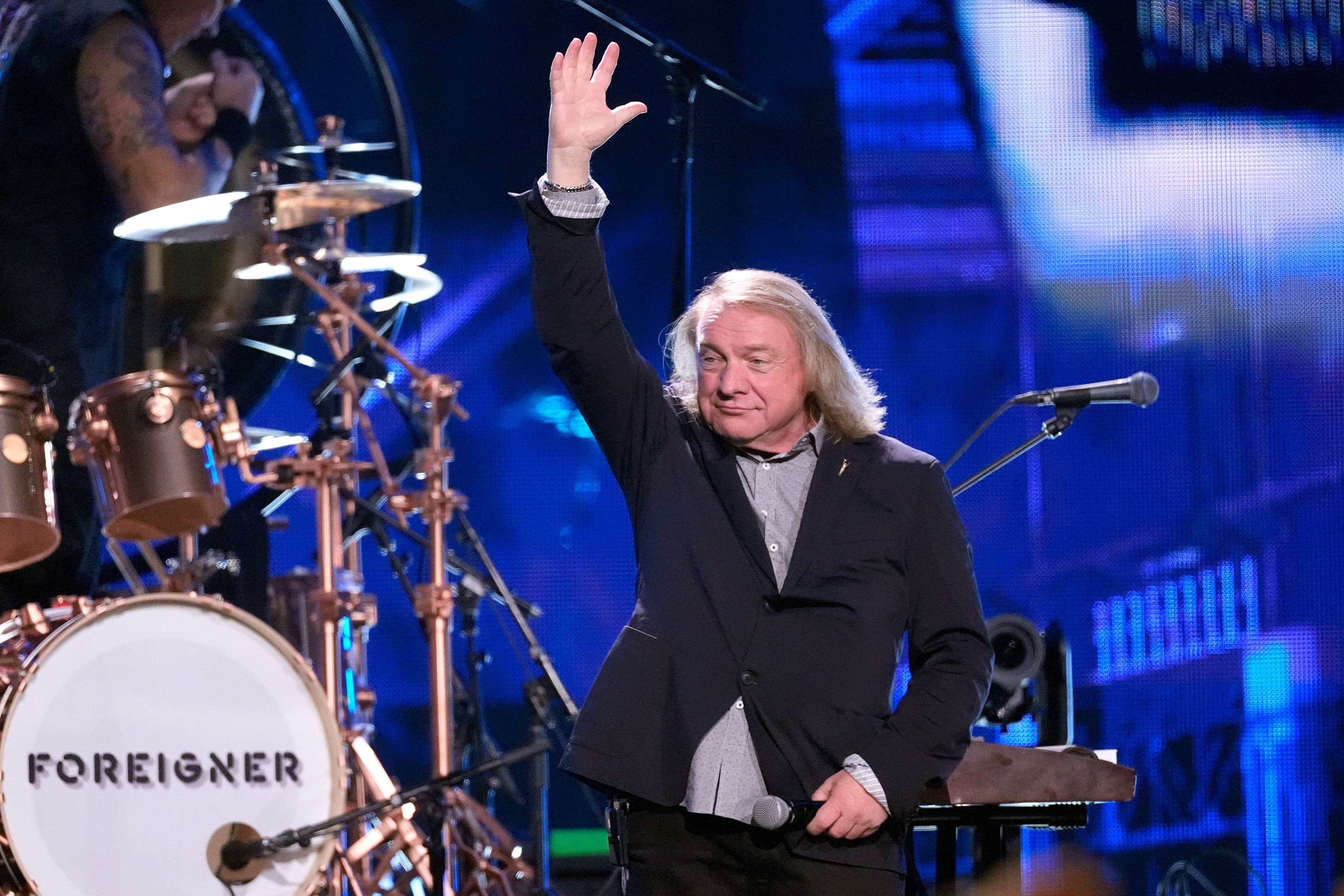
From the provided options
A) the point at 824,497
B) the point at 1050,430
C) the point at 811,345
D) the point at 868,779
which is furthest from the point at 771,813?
the point at 1050,430

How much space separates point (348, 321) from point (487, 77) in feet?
3.19

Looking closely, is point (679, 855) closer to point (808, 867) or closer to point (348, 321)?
point (808, 867)

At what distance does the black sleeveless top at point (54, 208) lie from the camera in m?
4.70

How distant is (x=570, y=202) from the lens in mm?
1926

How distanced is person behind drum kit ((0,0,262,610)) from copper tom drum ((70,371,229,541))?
35.9 inches

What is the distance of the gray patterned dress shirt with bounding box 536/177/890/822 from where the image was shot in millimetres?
1859

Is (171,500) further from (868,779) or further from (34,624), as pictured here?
(868,779)

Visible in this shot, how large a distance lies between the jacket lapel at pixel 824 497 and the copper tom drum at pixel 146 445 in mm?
2224

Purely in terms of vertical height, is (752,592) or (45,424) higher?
(45,424)

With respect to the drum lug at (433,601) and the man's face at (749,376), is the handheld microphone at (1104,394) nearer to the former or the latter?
the man's face at (749,376)

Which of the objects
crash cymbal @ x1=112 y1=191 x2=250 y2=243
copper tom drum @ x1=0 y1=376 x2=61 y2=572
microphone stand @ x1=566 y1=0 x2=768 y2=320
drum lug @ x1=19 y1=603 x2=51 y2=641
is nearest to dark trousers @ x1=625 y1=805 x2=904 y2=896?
drum lug @ x1=19 y1=603 x2=51 y2=641

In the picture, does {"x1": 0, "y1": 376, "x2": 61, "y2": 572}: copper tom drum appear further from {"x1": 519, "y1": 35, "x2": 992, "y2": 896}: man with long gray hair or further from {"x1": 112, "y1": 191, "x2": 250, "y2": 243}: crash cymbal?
{"x1": 519, "y1": 35, "x2": 992, "y2": 896}: man with long gray hair

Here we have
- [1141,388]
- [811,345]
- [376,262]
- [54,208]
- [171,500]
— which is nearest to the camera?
[811,345]

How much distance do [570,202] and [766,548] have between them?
52cm
